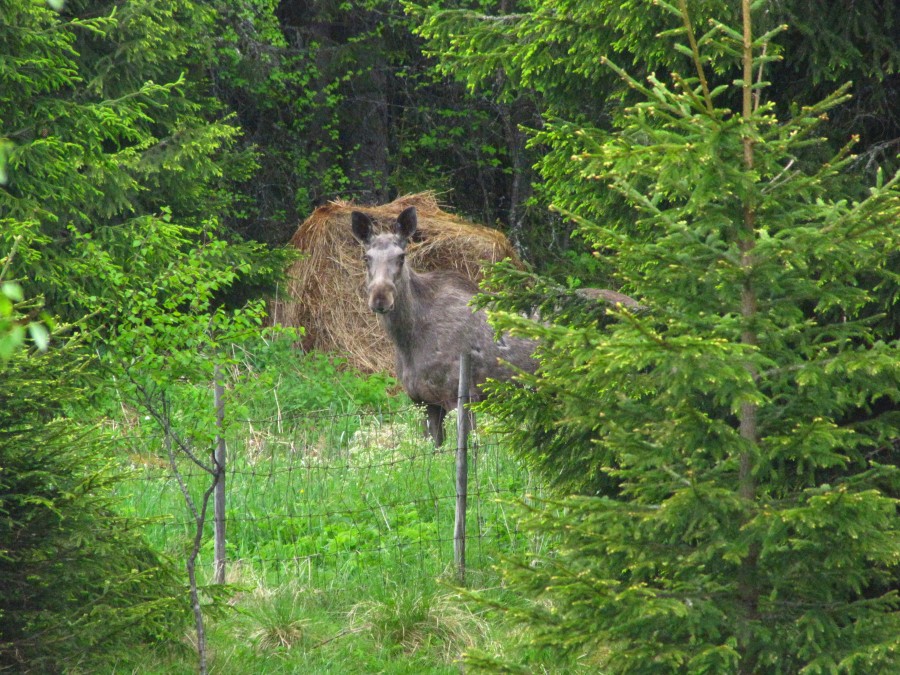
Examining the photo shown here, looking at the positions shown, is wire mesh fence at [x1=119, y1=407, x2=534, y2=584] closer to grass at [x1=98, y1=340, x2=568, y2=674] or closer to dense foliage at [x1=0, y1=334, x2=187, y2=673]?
grass at [x1=98, y1=340, x2=568, y2=674]

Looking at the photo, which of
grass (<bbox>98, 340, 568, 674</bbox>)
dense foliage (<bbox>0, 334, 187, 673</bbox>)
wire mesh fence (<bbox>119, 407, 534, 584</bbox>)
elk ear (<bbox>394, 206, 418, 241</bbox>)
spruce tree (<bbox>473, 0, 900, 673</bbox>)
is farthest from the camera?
elk ear (<bbox>394, 206, 418, 241</bbox>)

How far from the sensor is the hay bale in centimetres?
1515

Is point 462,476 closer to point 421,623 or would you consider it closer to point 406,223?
point 421,623

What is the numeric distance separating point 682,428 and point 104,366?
12.4ft

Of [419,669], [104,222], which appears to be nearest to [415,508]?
[419,669]

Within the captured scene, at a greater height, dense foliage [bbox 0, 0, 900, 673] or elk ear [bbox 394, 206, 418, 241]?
dense foliage [bbox 0, 0, 900, 673]

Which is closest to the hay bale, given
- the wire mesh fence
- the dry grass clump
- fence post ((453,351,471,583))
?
the wire mesh fence

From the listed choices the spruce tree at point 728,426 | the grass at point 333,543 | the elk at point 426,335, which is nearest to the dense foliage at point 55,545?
the grass at point 333,543

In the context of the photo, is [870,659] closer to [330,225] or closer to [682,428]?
[682,428]

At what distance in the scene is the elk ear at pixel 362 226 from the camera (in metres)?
10.5

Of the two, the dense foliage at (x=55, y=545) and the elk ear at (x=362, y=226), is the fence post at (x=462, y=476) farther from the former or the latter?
the elk ear at (x=362, y=226)

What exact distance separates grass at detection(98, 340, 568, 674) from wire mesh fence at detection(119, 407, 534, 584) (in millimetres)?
13

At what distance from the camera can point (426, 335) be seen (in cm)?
1076

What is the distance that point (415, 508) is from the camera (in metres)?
8.02
